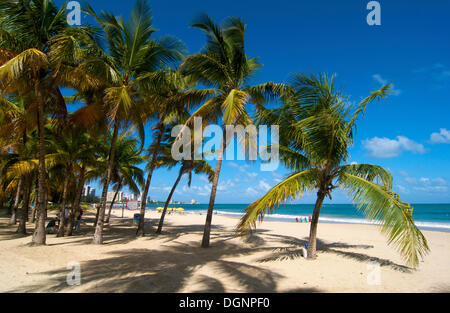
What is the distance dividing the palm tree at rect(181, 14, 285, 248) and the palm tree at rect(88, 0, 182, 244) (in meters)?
1.23

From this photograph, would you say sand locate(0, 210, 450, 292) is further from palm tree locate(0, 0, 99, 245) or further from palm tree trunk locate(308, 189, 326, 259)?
palm tree locate(0, 0, 99, 245)

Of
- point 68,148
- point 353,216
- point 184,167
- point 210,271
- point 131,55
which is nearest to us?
point 210,271

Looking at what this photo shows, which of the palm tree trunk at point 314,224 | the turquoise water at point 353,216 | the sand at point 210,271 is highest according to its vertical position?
the palm tree trunk at point 314,224

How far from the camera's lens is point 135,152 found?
51.9 feet

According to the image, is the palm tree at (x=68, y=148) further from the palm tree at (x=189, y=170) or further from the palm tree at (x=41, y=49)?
the palm tree at (x=189, y=170)

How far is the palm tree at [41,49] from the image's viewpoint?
7.48 m

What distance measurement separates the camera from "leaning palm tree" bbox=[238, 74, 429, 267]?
5020 millimetres

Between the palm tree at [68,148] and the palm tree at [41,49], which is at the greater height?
the palm tree at [41,49]

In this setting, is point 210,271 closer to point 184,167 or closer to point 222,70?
point 222,70

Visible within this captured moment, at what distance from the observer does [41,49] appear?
27.1 ft

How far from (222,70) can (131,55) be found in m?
3.62

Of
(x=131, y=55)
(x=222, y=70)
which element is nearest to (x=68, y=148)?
(x=131, y=55)

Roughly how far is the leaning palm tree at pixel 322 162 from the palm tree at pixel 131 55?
551 centimetres

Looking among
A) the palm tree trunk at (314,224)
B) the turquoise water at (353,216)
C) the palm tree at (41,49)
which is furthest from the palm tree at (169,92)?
the palm tree trunk at (314,224)
